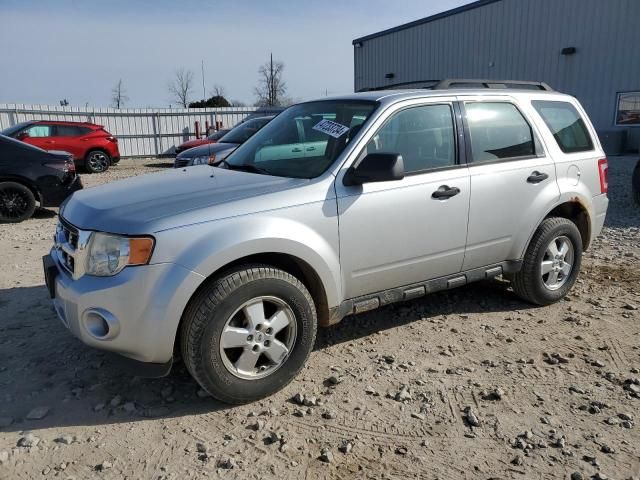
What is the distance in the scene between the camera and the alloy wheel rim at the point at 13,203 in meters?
7.98

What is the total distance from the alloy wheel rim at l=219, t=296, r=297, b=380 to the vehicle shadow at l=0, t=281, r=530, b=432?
303mm

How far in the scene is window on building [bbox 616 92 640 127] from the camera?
16656 mm

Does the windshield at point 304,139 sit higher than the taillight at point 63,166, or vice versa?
the windshield at point 304,139

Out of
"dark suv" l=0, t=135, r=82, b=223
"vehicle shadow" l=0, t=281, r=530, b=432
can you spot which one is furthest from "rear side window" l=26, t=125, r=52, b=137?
"vehicle shadow" l=0, t=281, r=530, b=432

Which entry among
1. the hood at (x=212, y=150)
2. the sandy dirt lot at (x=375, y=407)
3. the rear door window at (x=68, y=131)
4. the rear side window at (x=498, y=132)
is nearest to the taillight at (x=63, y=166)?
the hood at (x=212, y=150)

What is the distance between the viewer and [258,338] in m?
3.10

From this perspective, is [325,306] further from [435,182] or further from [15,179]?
[15,179]

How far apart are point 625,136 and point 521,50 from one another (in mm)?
5465

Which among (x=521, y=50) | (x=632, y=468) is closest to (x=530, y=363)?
(x=632, y=468)

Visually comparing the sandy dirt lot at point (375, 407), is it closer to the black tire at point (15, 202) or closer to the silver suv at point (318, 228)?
the silver suv at point (318, 228)

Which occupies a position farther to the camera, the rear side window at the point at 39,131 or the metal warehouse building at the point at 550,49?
the metal warehouse building at the point at 550,49

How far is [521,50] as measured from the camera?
19922 millimetres

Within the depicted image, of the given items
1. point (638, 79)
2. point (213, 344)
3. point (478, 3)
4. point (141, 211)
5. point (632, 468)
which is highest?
point (478, 3)

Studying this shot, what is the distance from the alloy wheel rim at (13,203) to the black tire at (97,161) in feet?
27.9
